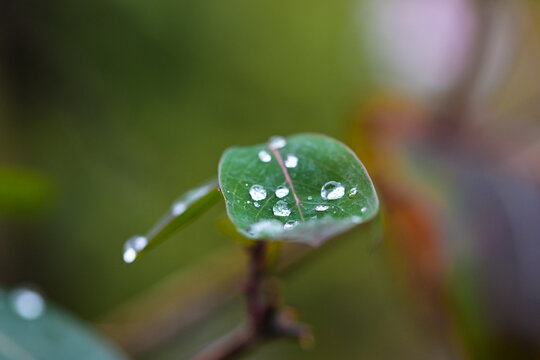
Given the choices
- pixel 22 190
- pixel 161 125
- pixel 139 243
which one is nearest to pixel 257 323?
pixel 139 243

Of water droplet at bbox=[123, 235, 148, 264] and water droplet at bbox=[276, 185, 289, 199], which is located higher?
water droplet at bbox=[276, 185, 289, 199]

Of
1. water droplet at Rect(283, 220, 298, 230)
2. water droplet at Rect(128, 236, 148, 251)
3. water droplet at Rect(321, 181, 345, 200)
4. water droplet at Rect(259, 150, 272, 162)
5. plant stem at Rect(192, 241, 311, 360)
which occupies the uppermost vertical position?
water droplet at Rect(259, 150, 272, 162)

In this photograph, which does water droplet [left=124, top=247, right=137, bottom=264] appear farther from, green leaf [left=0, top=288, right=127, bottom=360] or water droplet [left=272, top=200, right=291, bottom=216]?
green leaf [left=0, top=288, right=127, bottom=360]

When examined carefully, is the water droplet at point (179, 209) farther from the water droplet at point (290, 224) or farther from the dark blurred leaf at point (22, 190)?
the dark blurred leaf at point (22, 190)

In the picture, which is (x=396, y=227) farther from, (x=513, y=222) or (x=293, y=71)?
(x=293, y=71)

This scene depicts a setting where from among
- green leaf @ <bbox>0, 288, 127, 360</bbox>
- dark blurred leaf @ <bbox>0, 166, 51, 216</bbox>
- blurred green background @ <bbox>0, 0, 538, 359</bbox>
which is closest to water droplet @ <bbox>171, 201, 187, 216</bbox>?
green leaf @ <bbox>0, 288, 127, 360</bbox>

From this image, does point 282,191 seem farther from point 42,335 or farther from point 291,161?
point 42,335

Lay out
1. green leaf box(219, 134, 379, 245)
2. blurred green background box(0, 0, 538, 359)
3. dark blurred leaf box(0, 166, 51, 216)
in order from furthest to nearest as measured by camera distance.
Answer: blurred green background box(0, 0, 538, 359)
dark blurred leaf box(0, 166, 51, 216)
green leaf box(219, 134, 379, 245)
